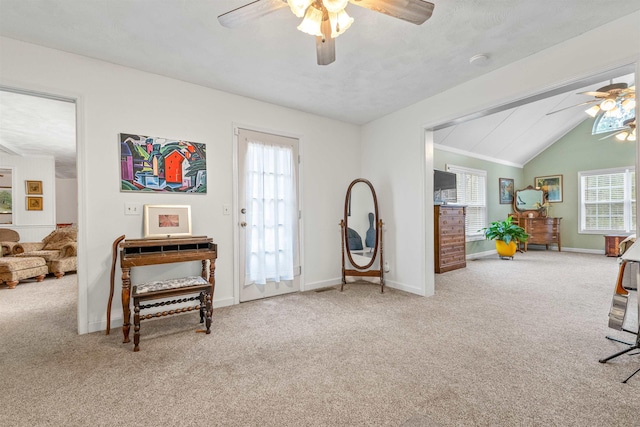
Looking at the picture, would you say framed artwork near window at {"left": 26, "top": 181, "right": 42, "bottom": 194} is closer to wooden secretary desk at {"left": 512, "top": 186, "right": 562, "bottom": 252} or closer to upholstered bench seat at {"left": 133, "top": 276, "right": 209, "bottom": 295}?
upholstered bench seat at {"left": 133, "top": 276, "right": 209, "bottom": 295}

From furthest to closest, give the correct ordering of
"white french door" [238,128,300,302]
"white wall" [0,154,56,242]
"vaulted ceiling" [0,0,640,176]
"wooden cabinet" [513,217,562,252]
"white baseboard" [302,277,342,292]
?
"wooden cabinet" [513,217,562,252]
"white wall" [0,154,56,242]
"white baseboard" [302,277,342,292]
"white french door" [238,128,300,302]
"vaulted ceiling" [0,0,640,176]

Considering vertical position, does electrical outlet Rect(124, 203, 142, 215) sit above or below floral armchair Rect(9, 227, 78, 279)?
above

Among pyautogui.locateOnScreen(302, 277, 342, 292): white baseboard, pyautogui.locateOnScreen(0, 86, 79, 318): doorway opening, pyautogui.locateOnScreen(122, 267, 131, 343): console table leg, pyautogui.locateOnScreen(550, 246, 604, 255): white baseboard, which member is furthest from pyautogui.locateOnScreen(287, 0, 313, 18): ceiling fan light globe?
pyautogui.locateOnScreen(550, 246, 604, 255): white baseboard

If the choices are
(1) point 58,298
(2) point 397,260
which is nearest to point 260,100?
(2) point 397,260

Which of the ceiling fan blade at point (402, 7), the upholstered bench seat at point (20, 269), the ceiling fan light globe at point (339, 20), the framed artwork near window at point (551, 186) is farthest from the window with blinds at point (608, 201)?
the upholstered bench seat at point (20, 269)

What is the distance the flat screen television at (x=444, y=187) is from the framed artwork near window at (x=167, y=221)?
4.32 meters

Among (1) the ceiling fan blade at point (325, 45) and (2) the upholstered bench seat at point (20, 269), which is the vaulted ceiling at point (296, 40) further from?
(2) the upholstered bench seat at point (20, 269)

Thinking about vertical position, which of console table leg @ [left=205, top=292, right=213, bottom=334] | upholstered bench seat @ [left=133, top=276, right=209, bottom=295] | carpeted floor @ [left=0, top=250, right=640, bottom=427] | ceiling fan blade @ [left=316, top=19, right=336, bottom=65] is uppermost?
ceiling fan blade @ [left=316, top=19, right=336, bottom=65]

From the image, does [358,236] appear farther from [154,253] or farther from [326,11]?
[326,11]

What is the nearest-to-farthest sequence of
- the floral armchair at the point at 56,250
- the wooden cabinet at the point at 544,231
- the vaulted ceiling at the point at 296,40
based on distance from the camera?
the vaulted ceiling at the point at 296,40 → the floral armchair at the point at 56,250 → the wooden cabinet at the point at 544,231

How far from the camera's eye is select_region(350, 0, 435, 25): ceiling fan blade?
4.84 feet

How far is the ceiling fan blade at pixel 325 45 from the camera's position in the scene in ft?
5.45

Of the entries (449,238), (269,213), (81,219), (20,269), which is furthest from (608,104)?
(20,269)

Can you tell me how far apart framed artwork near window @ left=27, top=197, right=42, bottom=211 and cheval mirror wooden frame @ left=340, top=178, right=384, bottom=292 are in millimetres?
6768
